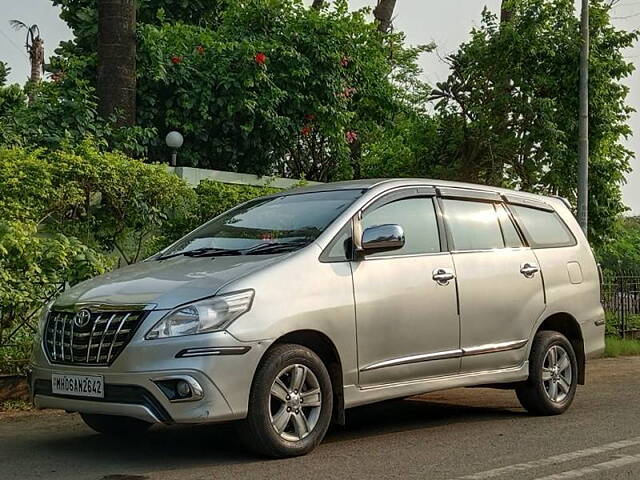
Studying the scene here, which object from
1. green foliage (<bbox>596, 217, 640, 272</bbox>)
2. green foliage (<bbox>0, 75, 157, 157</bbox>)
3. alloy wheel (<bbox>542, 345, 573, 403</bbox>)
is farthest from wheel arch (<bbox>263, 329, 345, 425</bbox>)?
green foliage (<bbox>596, 217, 640, 272</bbox>)

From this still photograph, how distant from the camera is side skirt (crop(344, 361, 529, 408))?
6.75 meters

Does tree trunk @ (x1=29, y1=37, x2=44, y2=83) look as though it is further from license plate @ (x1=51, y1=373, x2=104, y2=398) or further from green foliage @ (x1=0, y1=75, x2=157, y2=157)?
license plate @ (x1=51, y1=373, x2=104, y2=398)

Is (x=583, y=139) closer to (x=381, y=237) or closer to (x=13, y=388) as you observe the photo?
(x=381, y=237)

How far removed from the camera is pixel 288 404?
6.32m

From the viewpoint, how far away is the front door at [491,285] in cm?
761

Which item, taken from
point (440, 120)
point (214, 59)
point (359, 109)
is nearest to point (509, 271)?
point (214, 59)

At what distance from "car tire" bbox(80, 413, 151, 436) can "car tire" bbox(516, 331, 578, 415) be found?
3.09 metres

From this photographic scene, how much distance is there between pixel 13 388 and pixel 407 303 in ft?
12.6

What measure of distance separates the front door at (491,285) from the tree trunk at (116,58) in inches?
279

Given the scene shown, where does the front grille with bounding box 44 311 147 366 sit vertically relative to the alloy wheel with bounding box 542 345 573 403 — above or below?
above

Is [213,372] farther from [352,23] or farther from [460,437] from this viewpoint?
[352,23]

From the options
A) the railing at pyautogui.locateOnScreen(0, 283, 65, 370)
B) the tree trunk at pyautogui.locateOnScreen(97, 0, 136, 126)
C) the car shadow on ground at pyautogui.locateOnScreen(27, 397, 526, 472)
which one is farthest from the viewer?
the tree trunk at pyautogui.locateOnScreen(97, 0, 136, 126)

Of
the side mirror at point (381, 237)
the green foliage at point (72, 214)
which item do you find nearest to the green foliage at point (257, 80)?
the green foliage at point (72, 214)

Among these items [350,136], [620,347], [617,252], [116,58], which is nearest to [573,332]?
[620,347]
